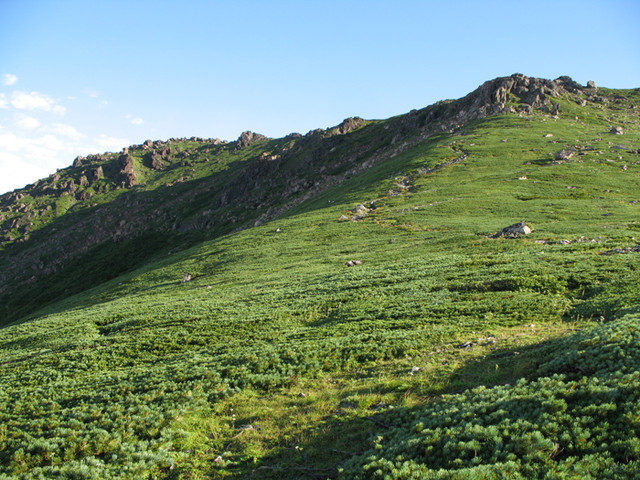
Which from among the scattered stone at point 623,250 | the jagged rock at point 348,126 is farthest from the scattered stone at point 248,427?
the jagged rock at point 348,126

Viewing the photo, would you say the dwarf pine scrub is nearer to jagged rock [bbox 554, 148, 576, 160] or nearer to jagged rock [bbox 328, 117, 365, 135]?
jagged rock [bbox 554, 148, 576, 160]

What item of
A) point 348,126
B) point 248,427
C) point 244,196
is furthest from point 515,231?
point 348,126

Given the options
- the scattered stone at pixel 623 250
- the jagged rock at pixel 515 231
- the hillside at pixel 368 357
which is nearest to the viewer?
the hillside at pixel 368 357

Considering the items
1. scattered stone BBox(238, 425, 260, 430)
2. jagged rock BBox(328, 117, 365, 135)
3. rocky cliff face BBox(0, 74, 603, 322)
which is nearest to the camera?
scattered stone BBox(238, 425, 260, 430)

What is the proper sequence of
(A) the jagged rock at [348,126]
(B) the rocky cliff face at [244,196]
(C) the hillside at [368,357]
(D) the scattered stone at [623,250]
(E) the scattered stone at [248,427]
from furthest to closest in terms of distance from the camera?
(A) the jagged rock at [348,126] → (B) the rocky cliff face at [244,196] → (D) the scattered stone at [623,250] → (E) the scattered stone at [248,427] → (C) the hillside at [368,357]

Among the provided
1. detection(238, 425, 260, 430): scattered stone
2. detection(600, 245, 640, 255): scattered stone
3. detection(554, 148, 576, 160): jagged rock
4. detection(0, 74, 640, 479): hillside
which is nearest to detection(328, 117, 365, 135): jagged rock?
detection(554, 148, 576, 160): jagged rock

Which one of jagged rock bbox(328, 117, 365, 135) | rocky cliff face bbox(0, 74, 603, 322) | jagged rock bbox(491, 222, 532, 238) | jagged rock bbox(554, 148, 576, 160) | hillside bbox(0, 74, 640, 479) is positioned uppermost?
jagged rock bbox(328, 117, 365, 135)

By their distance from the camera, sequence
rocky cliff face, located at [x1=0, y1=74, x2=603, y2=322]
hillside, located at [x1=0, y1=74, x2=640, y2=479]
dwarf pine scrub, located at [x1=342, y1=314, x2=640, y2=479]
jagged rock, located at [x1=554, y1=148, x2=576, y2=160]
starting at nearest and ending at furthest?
dwarf pine scrub, located at [x1=342, y1=314, x2=640, y2=479] → hillside, located at [x1=0, y1=74, x2=640, y2=479] → jagged rock, located at [x1=554, y1=148, x2=576, y2=160] → rocky cliff face, located at [x1=0, y1=74, x2=603, y2=322]

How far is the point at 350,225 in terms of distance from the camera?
55938 millimetres

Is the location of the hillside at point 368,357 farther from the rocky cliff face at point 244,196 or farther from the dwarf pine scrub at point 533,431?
the rocky cliff face at point 244,196

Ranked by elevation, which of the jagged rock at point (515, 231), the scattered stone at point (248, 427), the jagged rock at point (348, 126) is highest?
the jagged rock at point (348, 126)

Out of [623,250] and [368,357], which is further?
[623,250]

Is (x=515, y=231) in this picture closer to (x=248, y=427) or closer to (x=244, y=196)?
(x=248, y=427)

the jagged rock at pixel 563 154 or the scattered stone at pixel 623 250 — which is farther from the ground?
the jagged rock at pixel 563 154
